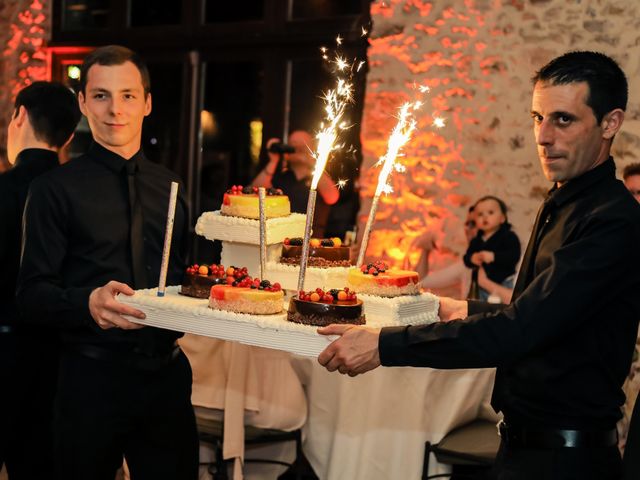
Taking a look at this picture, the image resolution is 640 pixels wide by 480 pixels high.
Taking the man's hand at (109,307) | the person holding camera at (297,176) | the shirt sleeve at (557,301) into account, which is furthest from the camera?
the person holding camera at (297,176)

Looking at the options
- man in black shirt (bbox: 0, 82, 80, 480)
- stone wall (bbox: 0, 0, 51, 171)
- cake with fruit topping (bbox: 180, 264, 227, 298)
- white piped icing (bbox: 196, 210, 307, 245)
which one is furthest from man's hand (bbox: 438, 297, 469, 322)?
stone wall (bbox: 0, 0, 51, 171)

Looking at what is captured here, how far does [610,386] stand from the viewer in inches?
77.0

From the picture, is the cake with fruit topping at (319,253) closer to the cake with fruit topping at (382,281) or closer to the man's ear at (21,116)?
the cake with fruit topping at (382,281)

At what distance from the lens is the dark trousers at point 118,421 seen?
232 cm

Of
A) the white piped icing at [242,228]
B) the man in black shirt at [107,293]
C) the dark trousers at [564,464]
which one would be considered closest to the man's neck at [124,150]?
the man in black shirt at [107,293]

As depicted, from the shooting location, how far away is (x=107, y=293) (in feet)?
7.31

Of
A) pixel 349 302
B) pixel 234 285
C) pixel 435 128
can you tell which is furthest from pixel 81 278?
pixel 435 128

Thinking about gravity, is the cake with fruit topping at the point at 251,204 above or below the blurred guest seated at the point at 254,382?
above

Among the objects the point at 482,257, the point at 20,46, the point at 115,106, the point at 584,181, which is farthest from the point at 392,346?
the point at 20,46

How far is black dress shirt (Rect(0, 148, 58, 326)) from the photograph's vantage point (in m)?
2.80

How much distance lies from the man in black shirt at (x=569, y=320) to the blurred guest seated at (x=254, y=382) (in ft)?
5.04

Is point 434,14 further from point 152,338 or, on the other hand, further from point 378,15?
point 152,338

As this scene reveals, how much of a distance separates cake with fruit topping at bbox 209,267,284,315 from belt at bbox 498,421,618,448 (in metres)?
0.67

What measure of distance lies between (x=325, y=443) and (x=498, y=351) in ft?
5.66
